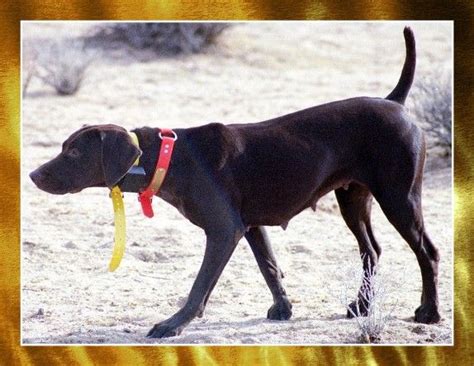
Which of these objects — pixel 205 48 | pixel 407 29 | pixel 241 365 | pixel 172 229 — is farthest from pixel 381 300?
pixel 205 48

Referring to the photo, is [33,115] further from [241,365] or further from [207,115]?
[241,365]

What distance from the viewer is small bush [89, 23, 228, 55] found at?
14.5 m

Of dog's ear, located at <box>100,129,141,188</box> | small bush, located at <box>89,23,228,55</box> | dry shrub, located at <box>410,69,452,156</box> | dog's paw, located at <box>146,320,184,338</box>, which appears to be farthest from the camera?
small bush, located at <box>89,23,228,55</box>

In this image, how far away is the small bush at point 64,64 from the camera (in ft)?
43.4

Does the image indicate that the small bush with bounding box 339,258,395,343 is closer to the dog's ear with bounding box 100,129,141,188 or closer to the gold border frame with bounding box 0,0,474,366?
the gold border frame with bounding box 0,0,474,366

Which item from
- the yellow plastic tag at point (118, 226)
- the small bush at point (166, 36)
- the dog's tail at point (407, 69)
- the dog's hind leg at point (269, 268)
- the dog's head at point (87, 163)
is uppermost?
the dog's tail at point (407, 69)

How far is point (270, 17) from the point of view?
7.47m

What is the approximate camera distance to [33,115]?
12.3m

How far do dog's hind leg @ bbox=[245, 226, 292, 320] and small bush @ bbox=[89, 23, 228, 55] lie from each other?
23.4 ft

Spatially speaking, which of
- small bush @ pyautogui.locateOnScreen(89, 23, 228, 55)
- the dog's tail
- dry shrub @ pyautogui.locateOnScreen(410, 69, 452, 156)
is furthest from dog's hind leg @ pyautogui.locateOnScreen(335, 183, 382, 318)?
small bush @ pyautogui.locateOnScreen(89, 23, 228, 55)


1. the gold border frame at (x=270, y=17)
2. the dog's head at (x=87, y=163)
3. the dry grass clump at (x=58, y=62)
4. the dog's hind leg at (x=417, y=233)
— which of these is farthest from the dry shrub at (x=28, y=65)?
the dog's hind leg at (x=417, y=233)

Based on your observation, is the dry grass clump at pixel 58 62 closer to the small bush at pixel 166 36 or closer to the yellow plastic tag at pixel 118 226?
the small bush at pixel 166 36

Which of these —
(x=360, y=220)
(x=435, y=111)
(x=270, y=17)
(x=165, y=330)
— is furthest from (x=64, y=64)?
(x=165, y=330)

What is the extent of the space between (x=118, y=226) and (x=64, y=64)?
6488 millimetres
